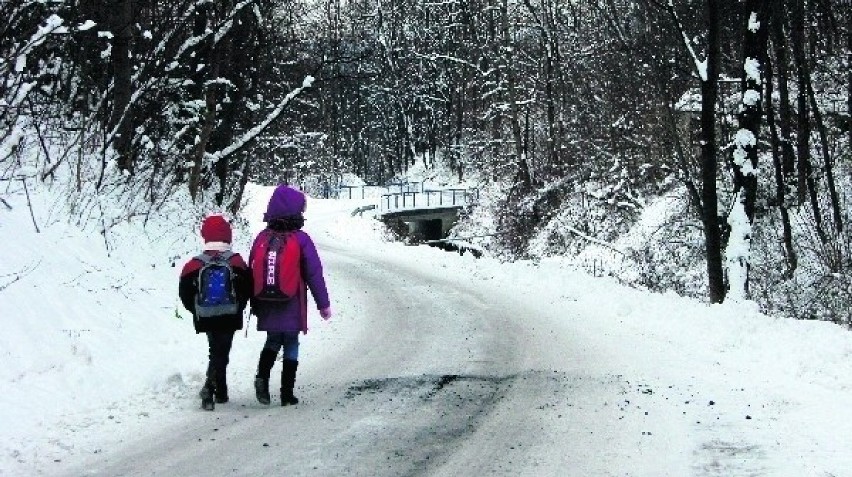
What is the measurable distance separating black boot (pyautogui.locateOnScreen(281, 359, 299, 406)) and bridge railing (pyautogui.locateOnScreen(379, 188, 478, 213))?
36653 millimetres

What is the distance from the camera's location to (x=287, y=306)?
6.11m

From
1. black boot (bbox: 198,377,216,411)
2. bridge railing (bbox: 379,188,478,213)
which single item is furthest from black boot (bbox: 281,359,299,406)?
bridge railing (bbox: 379,188,478,213)

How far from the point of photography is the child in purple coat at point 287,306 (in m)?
6.10

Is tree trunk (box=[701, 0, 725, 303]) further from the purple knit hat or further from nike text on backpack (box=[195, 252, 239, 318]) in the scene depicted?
nike text on backpack (box=[195, 252, 239, 318])

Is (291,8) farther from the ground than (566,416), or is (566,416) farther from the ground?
(291,8)

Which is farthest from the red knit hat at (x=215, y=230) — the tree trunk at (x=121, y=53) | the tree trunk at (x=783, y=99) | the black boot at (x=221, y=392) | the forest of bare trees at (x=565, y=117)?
the tree trunk at (x=783, y=99)

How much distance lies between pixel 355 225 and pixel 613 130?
13356 mm

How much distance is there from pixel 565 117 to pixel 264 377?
1250 inches

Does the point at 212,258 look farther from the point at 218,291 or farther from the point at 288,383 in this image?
the point at 288,383

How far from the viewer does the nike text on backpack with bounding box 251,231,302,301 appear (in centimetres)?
600

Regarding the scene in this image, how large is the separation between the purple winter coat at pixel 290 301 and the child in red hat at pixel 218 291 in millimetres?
193

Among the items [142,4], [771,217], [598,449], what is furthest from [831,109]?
[598,449]

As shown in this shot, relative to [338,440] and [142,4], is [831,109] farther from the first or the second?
[338,440]

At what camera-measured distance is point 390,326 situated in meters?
10.6
